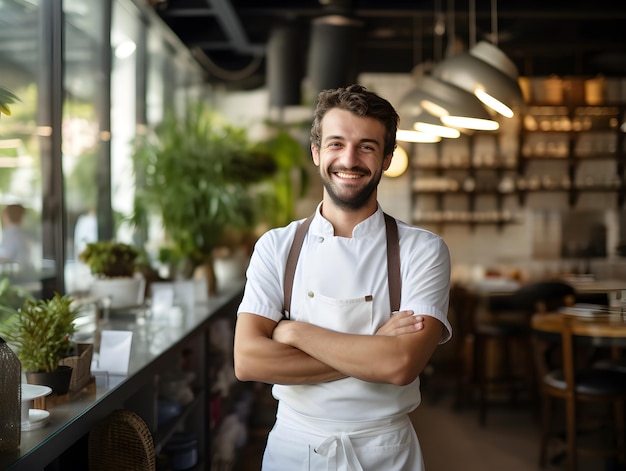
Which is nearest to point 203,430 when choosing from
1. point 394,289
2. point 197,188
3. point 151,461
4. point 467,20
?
point 197,188

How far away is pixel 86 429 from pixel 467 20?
20.6 feet

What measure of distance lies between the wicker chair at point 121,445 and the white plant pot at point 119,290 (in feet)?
4.19

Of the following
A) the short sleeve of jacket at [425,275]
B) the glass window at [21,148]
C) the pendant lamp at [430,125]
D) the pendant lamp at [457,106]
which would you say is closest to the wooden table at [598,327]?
the pendant lamp at [457,106]

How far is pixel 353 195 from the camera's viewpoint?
6.75 ft

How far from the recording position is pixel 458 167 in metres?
9.25

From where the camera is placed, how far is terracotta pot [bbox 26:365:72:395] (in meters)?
2.07

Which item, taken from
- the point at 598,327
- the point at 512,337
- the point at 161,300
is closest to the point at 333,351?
the point at 161,300

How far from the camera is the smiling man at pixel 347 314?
1.97m

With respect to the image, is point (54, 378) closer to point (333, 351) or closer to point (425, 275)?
point (333, 351)

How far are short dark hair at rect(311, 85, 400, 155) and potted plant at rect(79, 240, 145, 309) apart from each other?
1650mm

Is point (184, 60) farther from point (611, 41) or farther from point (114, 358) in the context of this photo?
point (114, 358)

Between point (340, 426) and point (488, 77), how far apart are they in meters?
2.08

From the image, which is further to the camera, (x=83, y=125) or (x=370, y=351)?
(x=83, y=125)

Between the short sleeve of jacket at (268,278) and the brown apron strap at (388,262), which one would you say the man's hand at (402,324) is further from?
the short sleeve of jacket at (268,278)
